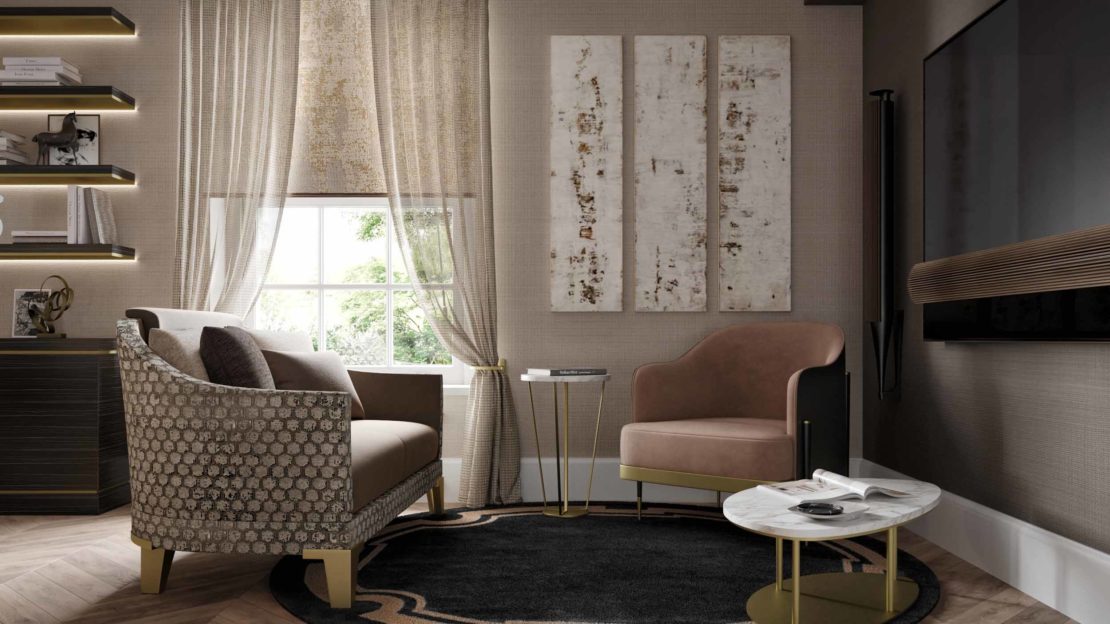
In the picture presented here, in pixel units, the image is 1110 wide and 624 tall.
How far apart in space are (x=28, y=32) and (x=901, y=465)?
15.9 ft

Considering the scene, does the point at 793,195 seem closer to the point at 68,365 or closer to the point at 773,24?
the point at 773,24

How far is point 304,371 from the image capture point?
9.75ft

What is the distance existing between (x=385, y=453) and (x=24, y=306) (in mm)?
2672

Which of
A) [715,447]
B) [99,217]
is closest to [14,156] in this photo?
[99,217]

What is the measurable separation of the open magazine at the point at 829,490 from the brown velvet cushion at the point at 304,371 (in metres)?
1.55

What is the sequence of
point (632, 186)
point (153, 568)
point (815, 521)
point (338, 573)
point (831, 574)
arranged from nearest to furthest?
1. point (815, 521)
2. point (338, 573)
3. point (153, 568)
4. point (831, 574)
5. point (632, 186)

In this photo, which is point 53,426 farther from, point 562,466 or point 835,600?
point 835,600

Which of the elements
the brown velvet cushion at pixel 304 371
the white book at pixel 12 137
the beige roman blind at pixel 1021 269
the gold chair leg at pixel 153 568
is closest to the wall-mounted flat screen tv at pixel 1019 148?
the beige roman blind at pixel 1021 269

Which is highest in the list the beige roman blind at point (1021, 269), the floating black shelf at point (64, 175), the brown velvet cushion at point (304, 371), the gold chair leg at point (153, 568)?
the floating black shelf at point (64, 175)

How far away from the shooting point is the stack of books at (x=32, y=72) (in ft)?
13.1

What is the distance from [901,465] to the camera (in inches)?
140

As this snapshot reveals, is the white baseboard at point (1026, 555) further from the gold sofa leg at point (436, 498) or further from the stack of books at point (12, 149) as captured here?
the stack of books at point (12, 149)

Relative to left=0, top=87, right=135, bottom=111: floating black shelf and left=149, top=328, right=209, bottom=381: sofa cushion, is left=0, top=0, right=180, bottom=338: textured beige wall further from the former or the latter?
left=149, top=328, right=209, bottom=381: sofa cushion

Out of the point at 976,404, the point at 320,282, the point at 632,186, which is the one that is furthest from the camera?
the point at 320,282
